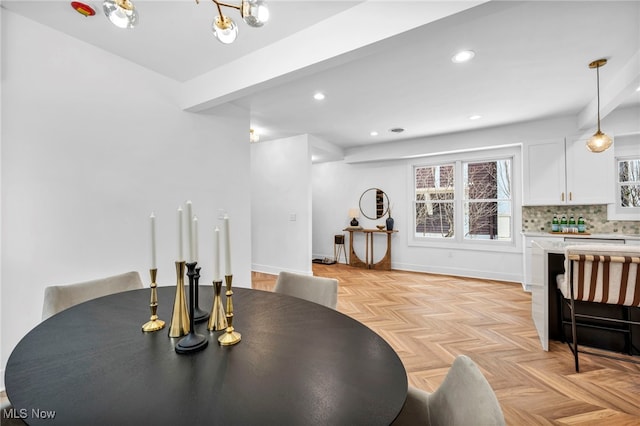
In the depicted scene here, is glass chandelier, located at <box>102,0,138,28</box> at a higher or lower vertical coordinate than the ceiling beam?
lower

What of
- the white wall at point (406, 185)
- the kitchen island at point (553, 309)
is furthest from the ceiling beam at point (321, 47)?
the white wall at point (406, 185)

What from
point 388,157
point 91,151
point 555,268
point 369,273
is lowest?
point 369,273

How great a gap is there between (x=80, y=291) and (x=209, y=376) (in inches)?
53.4

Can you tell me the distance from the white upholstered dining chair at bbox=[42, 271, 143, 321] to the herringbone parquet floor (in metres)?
2.02

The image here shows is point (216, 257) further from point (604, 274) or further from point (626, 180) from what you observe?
point (626, 180)

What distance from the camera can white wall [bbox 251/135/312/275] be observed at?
15.7 ft

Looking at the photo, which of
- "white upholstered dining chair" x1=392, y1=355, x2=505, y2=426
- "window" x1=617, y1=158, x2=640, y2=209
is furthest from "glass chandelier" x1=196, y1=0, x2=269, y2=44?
"window" x1=617, y1=158, x2=640, y2=209

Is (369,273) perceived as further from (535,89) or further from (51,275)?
(51,275)

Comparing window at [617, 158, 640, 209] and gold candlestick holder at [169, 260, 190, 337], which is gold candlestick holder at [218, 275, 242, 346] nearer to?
gold candlestick holder at [169, 260, 190, 337]

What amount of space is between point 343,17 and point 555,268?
9.00ft

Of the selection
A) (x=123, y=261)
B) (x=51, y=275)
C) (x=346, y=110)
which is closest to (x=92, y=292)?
(x=51, y=275)

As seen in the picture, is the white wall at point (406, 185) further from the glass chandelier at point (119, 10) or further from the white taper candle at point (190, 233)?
the white taper candle at point (190, 233)

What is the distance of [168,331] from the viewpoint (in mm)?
1035

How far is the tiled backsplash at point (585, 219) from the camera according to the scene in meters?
3.84
